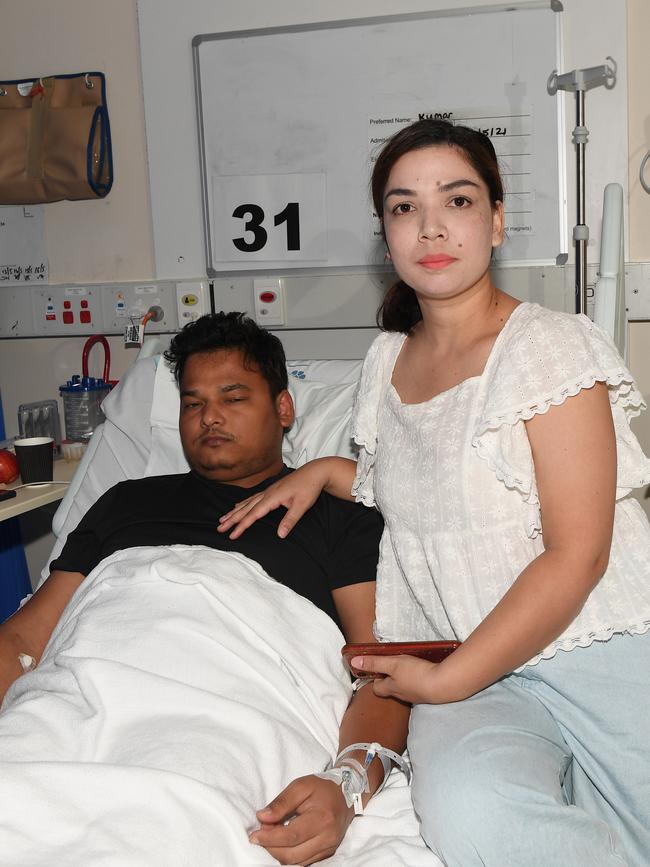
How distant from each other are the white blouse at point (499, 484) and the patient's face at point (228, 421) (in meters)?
0.43

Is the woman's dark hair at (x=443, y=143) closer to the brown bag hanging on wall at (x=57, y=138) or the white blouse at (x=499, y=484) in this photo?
the white blouse at (x=499, y=484)

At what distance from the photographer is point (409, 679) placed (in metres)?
1.39

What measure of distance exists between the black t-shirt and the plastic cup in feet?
1.72

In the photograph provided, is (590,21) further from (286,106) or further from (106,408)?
(106,408)

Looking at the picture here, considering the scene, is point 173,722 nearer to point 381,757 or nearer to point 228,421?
point 381,757

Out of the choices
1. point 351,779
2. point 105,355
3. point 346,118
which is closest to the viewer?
point 351,779

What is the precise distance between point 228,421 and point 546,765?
36.7 inches

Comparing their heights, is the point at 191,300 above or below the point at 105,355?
above

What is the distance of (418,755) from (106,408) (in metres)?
1.32

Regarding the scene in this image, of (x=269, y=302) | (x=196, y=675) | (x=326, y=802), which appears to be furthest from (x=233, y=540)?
(x=269, y=302)

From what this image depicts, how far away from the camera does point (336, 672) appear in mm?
1588

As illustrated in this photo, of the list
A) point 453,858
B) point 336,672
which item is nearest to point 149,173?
point 336,672

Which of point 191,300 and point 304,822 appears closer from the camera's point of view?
point 304,822

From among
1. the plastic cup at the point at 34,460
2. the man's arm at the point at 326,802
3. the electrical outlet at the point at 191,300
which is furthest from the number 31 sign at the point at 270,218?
the man's arm at the point at 326,802
